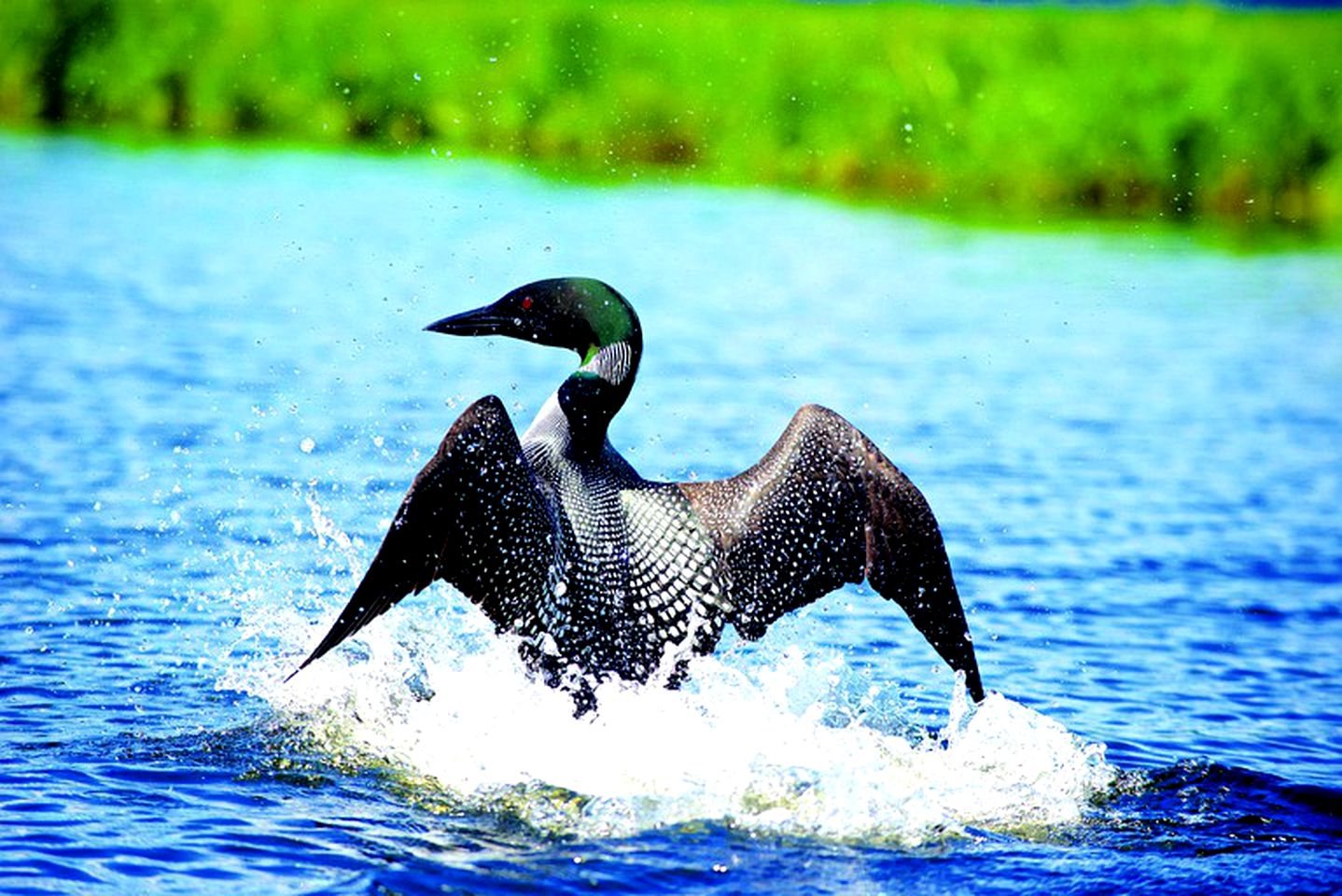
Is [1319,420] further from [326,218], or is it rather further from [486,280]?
[326,218]

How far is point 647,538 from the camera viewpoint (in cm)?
581

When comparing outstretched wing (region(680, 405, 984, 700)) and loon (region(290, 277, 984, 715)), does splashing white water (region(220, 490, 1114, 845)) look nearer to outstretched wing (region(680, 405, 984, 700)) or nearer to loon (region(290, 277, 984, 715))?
loon (region(290, 277, 984, 715))

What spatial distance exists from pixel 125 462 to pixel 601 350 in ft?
13.9

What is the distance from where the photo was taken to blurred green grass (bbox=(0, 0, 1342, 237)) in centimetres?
2103

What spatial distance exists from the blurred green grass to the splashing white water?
1522 centimetres

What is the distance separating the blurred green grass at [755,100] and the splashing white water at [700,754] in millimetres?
15216

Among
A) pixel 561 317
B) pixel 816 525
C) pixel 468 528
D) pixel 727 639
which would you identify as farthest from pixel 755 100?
pixel 468 528

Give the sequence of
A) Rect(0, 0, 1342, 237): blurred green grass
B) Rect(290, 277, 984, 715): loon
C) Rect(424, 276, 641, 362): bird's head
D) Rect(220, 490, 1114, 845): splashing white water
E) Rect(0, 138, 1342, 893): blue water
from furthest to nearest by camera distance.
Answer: Rect(0, 0, 1342, 237): blurred green grass
Rect(424, 276, 641, 362): bird's head
Rect(290, 277, 984, 715): loon
Rect(220, 490, 1114, 845): splashing white water
Rect(0, 138, 1342, 893): blue water

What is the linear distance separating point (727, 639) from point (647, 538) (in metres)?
1.64

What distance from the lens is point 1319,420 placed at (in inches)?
503

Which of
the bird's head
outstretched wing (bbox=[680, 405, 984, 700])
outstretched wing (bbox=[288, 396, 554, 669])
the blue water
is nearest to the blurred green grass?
the blue water

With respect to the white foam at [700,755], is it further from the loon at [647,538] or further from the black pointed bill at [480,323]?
the black pointed bill at [480,323]

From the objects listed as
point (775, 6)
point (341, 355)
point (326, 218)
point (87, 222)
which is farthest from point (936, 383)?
point (775, 6)

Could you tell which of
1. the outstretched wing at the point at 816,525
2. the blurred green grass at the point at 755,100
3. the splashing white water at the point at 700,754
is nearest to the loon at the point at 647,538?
the outstretched wing at the point at 816,525
